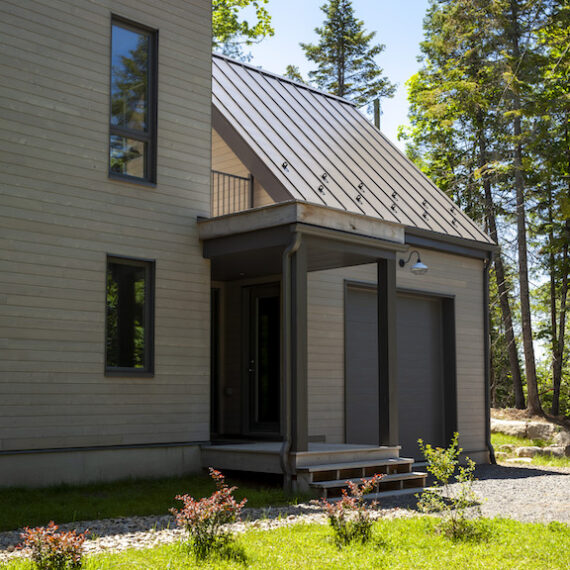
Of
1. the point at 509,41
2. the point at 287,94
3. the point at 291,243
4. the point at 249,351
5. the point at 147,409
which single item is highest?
the point at 509,41

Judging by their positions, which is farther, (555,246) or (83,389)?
(555,246)

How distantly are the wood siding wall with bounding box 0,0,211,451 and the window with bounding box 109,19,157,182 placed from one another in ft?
0.49

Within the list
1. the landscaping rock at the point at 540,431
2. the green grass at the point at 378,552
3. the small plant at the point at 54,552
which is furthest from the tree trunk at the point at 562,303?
the small plant at the point at 54,552

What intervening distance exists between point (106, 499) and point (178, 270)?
3.36 m

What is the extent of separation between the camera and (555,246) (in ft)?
67.5

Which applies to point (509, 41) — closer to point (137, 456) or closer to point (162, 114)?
point (162, 114)

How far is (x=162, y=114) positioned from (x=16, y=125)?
2.19 meters

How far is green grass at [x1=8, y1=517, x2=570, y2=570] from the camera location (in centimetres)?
558

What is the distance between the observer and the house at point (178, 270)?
916cm

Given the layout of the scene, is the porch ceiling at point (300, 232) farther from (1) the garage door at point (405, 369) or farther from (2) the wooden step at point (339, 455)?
(2) the wooden step at point (339, 455)

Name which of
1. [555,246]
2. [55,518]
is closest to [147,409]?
[55,518]

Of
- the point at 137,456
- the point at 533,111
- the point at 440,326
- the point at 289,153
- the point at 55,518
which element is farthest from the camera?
the point at 533,111

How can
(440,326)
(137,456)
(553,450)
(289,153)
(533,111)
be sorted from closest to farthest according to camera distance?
(137,456) → (289,153) → (440,326) → (553,450) → (533,111)

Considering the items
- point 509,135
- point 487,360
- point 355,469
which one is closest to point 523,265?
point 509,135
